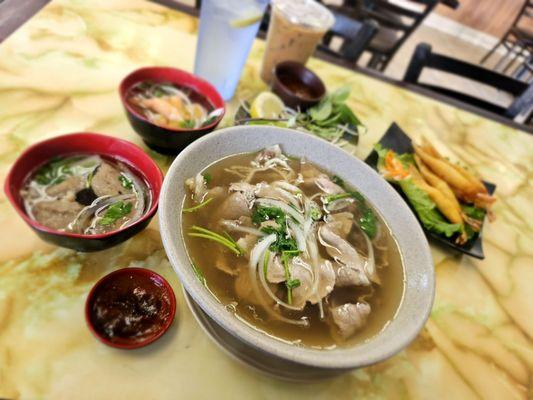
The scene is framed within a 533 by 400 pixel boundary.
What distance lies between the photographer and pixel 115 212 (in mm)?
1111

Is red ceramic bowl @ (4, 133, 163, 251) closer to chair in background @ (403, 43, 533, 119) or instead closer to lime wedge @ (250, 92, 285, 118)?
lime wedge @ (250, 92, 285, 118)

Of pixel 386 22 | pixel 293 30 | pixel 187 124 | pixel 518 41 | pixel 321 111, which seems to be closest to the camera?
pixel 187 124

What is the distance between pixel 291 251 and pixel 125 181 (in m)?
0.56

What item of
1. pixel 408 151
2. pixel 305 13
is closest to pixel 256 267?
pixel 408 151

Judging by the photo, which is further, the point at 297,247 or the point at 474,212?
the point at 474,212

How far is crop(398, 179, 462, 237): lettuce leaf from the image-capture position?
1501 millimetres

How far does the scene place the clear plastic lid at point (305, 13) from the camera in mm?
1916

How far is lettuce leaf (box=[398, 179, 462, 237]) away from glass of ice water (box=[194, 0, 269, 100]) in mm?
947

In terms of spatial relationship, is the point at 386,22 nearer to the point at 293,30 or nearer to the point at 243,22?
the point at 293,30

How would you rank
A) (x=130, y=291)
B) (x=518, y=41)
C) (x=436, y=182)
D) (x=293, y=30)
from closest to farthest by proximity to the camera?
1. (x=130, y=291)
2. (x=436, y=182)
3. (x=293, y=30)
4. (x=518, y=41)

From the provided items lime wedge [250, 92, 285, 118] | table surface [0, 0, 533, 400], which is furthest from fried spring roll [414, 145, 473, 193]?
lime wedge [250, 92, 285, 118]

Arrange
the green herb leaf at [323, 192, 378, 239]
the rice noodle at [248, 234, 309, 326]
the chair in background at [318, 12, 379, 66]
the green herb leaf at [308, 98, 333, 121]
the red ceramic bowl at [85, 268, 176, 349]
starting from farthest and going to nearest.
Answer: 1. the chair in background at [318, 12, 379, 66]
2. the green herb leaf at [308, 98, 333, 121]
3. the green herb leaf at [323, 192, 378, 239]
4. the rice noodle at [248, 234, 309, 326]
5. the red ceramic bowl at [85, 268, 176, 349]

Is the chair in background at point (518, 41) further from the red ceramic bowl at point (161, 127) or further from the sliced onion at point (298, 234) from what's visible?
the sliced onion at point (298, 234)

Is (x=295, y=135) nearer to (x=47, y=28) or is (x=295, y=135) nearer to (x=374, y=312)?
(x=374, y=312)
